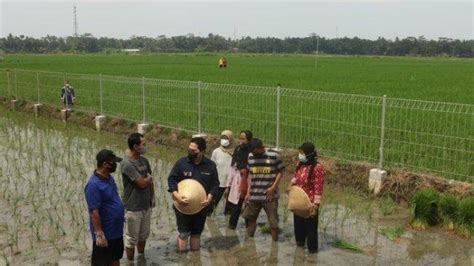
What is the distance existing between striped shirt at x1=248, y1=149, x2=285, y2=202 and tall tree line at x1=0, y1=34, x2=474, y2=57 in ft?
A: 357

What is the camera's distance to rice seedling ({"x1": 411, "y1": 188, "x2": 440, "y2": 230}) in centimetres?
720

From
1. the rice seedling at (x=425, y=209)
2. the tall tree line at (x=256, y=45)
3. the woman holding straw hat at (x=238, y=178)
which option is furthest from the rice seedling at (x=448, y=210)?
the tall tree line at (x=256, y=45)

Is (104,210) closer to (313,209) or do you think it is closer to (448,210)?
(313,209)

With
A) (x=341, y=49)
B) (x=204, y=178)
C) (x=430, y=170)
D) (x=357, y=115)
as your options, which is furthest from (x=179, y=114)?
(x=341, y=49)

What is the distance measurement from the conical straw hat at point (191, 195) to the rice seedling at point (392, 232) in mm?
2760

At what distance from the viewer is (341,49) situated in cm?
14800

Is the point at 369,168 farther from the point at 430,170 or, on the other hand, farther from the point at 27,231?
the point at 27,231

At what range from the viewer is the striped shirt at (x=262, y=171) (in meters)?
6.40

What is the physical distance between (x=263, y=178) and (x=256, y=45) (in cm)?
15709

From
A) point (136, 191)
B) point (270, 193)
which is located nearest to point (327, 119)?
point (270, 193)

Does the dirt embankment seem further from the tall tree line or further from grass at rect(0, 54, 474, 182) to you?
the tall tree line

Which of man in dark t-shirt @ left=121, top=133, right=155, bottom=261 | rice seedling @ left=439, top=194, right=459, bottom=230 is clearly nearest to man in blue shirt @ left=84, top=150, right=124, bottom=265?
man in dark t-shirt @ left=121, top=133, right=155, bottom=261

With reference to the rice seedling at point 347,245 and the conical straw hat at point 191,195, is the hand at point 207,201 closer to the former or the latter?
the conical straw hat at point 191,195

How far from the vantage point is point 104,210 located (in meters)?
4.91
